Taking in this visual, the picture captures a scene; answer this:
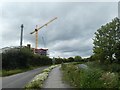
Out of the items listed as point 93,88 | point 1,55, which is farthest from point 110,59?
point 93,88

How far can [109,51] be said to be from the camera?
79188mm

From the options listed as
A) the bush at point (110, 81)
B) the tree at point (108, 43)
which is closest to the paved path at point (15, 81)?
the bush at point (110, 81)

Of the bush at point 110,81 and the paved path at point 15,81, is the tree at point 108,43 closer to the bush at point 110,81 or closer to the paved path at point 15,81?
the paved path at point 15,81

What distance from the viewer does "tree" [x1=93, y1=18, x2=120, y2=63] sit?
78.4 metres

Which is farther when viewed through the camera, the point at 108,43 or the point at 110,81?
the point at 108,43

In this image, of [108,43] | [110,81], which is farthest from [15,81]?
[108,43]

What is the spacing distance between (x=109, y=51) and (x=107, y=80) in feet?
218

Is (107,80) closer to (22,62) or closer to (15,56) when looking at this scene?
(15,56)

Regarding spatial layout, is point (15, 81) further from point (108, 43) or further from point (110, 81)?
point (108, 43)

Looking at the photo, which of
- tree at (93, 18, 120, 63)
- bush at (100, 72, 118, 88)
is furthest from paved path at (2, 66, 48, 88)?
tree at (93, 18, 120, 63)

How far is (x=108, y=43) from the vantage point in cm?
7931

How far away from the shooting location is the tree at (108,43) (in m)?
78.4

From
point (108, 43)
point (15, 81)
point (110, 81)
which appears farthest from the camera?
point (108, 43)

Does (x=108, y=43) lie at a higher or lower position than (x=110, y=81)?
higher
